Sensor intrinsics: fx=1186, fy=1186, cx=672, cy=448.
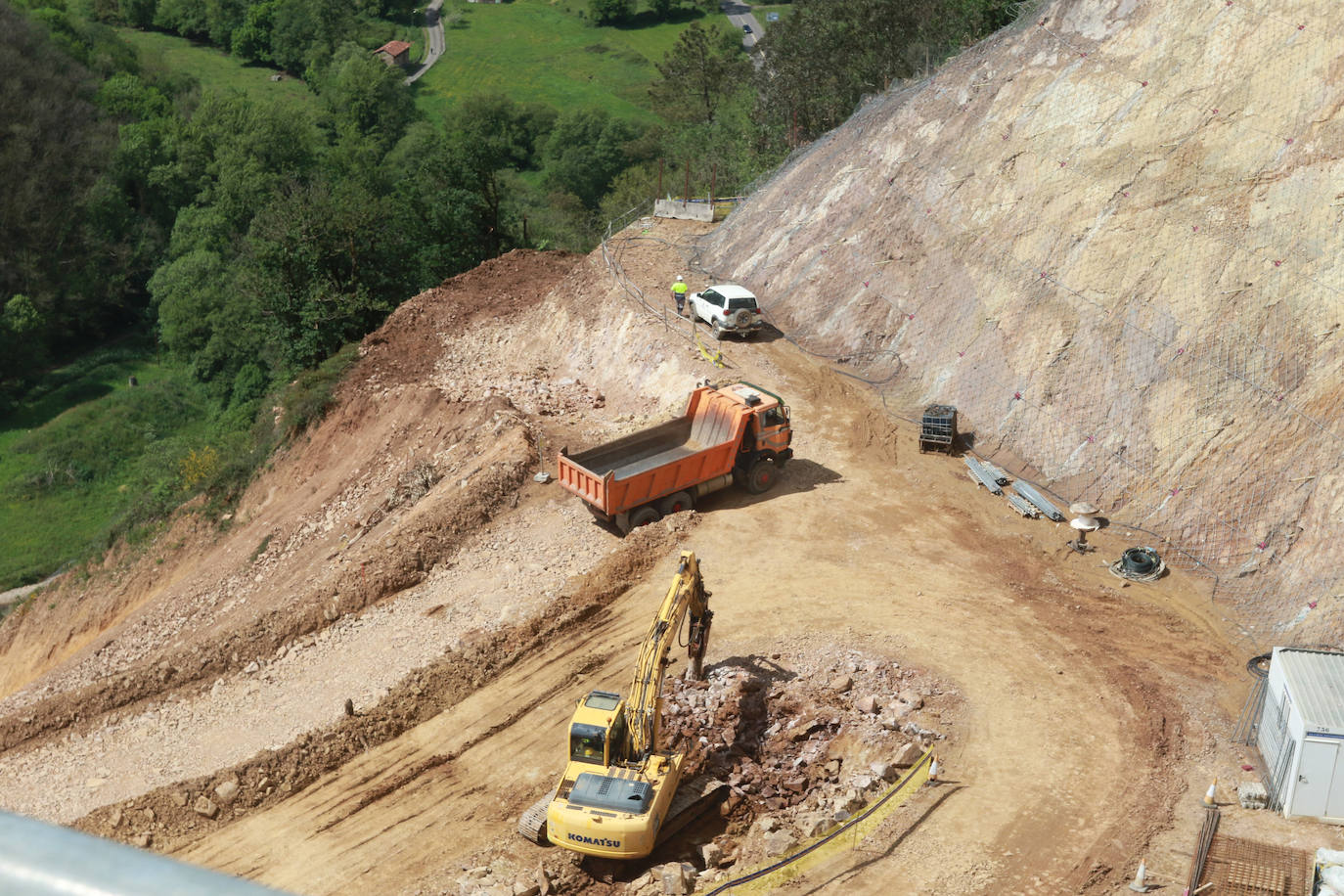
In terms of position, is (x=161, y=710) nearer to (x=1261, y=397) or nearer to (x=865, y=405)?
(x=865, y=405)

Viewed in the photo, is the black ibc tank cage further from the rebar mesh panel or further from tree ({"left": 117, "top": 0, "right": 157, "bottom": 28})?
tree ({"left": 117, "top": 0, "right": 157, "bottom": 28})

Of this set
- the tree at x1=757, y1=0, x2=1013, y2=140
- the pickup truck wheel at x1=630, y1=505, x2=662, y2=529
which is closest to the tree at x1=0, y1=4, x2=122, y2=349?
the tree at x1=757, y1=0, x2=1013, y2=140

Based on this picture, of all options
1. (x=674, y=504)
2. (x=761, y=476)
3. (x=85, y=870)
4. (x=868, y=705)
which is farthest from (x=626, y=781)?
(x=85, y=870)

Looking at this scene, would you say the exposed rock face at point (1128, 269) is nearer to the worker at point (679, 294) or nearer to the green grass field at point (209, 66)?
the worker at point (679, 294)

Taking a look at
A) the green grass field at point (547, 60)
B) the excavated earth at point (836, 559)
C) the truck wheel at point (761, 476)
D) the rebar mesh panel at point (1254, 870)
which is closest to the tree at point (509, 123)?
the green grass field at point (547, 60)

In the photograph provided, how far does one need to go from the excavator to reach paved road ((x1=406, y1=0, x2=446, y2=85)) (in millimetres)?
109177

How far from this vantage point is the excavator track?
20.1m

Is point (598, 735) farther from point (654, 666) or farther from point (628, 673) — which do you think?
point (628, 673)

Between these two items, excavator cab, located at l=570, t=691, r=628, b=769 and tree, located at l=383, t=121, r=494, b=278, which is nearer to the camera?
excavator cab, located at l=570, t=691, r=628, b=769

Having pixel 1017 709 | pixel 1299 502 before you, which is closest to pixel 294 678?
pixel 1017 709

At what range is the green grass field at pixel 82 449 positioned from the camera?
54.3m

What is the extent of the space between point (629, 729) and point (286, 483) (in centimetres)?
2530

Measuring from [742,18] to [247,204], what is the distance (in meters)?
74.2

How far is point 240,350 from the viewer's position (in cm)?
6300
